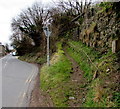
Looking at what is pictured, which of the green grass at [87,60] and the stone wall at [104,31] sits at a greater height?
the stone wall at [104,31]

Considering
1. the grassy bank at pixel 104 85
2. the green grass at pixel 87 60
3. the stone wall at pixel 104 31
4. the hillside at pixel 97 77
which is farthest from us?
the stone wall at pixel 104 31

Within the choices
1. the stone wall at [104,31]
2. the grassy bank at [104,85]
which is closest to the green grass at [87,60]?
the grassy bank at [104,85]

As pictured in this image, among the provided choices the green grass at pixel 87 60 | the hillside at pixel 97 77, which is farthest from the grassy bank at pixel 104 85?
the green grass at pixel 87 60

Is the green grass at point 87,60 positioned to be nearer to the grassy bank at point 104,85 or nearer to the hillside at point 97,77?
the hillside at point 97,77

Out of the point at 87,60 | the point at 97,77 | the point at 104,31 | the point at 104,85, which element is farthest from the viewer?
the point at 104,31

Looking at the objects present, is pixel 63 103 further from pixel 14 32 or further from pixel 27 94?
pixel 14 32

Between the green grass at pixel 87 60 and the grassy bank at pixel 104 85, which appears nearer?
the grassy bank at pixel 104 85

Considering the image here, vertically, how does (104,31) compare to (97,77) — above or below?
above

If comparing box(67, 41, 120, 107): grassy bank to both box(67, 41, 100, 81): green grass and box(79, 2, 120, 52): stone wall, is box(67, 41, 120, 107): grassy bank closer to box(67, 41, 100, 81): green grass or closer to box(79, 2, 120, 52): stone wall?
box(67, 41, 100, 81): green grass

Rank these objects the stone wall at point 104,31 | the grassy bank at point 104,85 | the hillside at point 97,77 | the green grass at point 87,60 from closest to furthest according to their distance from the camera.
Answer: the grassy bank at point 104,85, the hillside at point 97,77, the green grass at point 87,60, the stone wall at point 104,31

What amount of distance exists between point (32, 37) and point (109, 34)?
20837 millimetres

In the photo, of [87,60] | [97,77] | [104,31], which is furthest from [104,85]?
[104,31]

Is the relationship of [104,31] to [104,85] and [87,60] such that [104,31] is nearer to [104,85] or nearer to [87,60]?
[87,60]

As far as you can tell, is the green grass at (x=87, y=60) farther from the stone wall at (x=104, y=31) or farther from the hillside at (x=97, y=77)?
the stone wall at (x=104, y=31)
